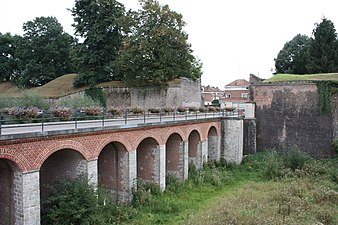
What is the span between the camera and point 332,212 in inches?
543

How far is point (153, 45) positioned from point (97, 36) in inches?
261

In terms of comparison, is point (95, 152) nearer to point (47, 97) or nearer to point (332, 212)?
point (332, 212)

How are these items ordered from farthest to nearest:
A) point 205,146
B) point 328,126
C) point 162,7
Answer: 1. point 162,7
2. point 328,126
3. point 205,146

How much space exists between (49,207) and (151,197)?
202 inches

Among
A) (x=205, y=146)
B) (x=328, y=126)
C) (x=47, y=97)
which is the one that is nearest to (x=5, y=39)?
(x=47, y=97)

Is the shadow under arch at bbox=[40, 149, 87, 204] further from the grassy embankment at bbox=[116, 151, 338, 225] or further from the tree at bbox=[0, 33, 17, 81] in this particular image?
the tree at bbox=[0, 33, 17, 81]

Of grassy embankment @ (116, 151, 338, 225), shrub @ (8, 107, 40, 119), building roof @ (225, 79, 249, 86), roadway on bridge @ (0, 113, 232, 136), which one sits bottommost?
grassy embankment @ (116, 151, 338, 225)

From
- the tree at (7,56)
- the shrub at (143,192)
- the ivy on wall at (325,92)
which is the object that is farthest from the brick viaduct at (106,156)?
the tree at (7,56)

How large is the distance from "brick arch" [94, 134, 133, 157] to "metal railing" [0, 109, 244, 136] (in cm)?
50

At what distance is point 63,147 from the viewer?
36.8ft

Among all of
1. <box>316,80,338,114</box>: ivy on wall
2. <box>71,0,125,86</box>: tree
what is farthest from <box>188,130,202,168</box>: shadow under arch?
<box>71,0,125,86</box>: tree

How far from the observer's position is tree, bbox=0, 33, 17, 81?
45.4 metres

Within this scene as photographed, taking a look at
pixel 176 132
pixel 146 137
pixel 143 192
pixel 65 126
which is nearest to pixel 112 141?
pixel 65 126

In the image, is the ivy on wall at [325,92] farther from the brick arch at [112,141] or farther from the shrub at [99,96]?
the shrub at [99,96]
